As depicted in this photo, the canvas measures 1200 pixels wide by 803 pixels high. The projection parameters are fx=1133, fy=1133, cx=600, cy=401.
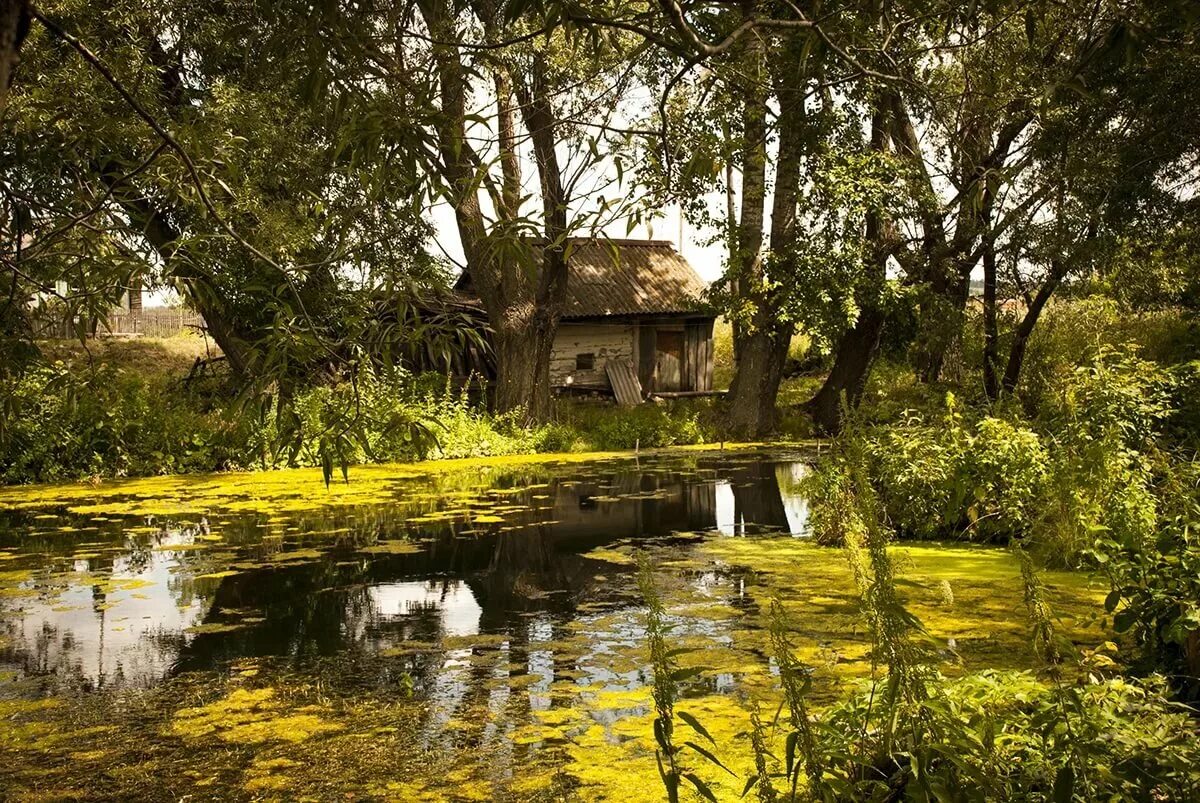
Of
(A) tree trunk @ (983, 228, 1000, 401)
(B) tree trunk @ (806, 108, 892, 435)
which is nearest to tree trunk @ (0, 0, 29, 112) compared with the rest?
(B) tree trunk @ (806, 108, 892, 435)

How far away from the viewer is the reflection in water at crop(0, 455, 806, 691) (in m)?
7.26

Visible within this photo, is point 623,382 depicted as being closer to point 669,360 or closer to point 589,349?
point 589,349

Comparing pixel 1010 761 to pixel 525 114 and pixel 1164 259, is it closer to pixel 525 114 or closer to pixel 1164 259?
pixel 525 114

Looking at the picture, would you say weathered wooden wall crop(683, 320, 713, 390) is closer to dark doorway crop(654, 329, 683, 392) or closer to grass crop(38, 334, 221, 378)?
dark doorway crop(654, 329, 683, 392)

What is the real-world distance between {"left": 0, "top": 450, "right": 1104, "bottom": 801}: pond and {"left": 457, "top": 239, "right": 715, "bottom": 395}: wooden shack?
12.2 metres

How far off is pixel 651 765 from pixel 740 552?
18.6ft

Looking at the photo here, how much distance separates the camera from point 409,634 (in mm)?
7660

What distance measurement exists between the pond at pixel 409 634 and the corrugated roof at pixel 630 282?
12150mm

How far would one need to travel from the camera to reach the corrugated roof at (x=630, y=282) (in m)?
25.8

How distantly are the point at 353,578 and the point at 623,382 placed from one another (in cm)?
1727

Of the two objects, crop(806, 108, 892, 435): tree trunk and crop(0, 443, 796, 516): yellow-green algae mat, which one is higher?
crop(806, 108, 892, 435): tree trunk

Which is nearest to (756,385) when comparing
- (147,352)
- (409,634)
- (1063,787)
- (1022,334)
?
(1022,334)

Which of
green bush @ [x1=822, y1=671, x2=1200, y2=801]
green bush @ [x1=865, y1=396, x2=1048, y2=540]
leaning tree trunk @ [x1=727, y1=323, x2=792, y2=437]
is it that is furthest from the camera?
leaning tree trunk @ [x1=727, y1=323, x2=792, y2=437]

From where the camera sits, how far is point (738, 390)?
21.9 m
